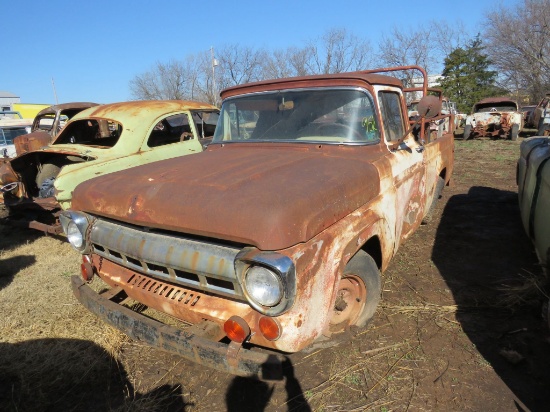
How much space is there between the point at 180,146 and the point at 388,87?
354 cm

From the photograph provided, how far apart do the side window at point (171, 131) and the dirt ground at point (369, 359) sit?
309 cm

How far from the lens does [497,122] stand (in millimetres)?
14078

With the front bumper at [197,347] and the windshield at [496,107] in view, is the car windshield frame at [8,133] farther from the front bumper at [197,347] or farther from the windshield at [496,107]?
the windshield at [496,107]

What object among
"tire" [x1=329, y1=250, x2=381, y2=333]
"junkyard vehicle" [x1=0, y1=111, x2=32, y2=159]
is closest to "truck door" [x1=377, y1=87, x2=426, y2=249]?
"tire" [x1=329, y1=250, x2=381, y2=333]

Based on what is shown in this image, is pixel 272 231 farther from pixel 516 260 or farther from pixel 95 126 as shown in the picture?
pixel 95 126

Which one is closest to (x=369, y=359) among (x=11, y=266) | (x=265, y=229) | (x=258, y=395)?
(x=258, y=395)

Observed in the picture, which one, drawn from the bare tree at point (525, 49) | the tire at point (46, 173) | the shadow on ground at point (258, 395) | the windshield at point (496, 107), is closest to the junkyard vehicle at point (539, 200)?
the shadow on ground at point (258, 395)

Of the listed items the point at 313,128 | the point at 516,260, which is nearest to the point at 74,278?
the point at 313,128

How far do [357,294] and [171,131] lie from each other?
5333mm

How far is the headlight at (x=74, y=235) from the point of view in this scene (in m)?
2.69

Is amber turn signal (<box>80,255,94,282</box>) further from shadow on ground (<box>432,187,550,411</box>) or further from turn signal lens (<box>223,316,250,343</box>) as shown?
shadow on ground (<box>432,187,550,411</box>)

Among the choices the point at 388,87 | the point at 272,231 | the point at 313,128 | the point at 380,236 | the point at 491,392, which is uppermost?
the point at 388,87

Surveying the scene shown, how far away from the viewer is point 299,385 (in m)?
2.43

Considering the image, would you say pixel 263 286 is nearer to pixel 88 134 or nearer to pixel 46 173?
pixel 46 173
